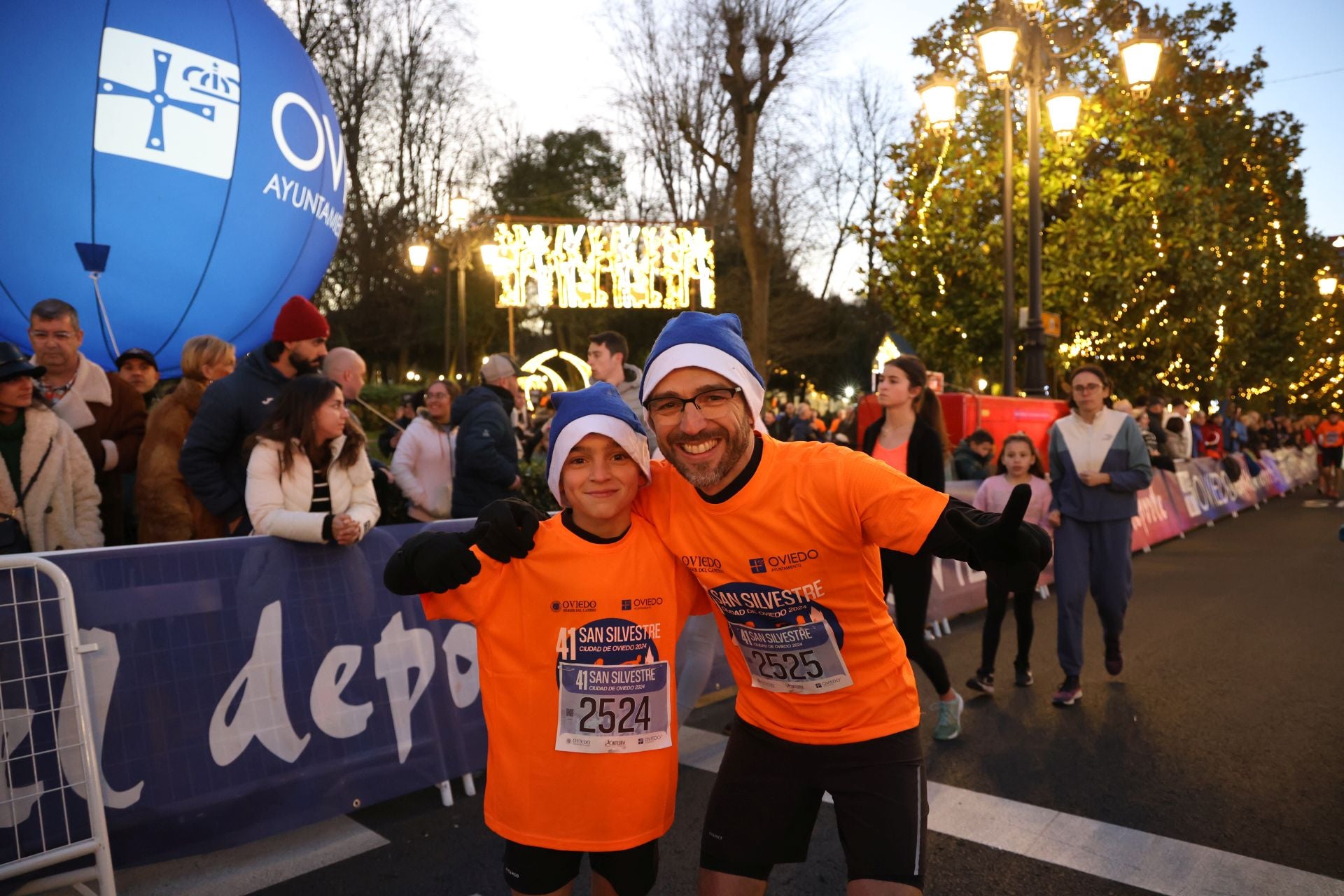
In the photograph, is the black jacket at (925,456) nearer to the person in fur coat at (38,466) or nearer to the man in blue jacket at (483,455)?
the man in blue jacket at (483,455)

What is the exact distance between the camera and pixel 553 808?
7.79 feet

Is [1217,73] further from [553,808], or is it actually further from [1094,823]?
[553,808]

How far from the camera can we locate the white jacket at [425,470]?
6.95 metres

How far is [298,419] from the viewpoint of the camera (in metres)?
4.65

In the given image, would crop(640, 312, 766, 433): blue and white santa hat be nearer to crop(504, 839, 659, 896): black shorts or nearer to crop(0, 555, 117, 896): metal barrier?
crop(504, 839, 659, 896): black shorts

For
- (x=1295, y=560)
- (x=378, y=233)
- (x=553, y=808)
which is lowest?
(x=1295, y=560)

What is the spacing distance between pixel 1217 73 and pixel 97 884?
80.1 feet

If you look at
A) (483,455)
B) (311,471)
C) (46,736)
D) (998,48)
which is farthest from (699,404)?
(998,48)

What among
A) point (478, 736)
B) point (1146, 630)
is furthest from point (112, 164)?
point (1146, 630)

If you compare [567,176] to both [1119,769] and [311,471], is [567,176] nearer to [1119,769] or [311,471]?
[311,471]

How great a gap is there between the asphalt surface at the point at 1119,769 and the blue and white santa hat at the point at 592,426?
6.33 feet

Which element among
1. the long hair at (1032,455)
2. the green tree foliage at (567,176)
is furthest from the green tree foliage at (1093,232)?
the green tree foliage at (567,176)

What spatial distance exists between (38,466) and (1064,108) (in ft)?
36.5

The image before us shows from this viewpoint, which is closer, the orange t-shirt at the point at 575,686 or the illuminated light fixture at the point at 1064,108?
the orange t-shirt at the point at 575,686
